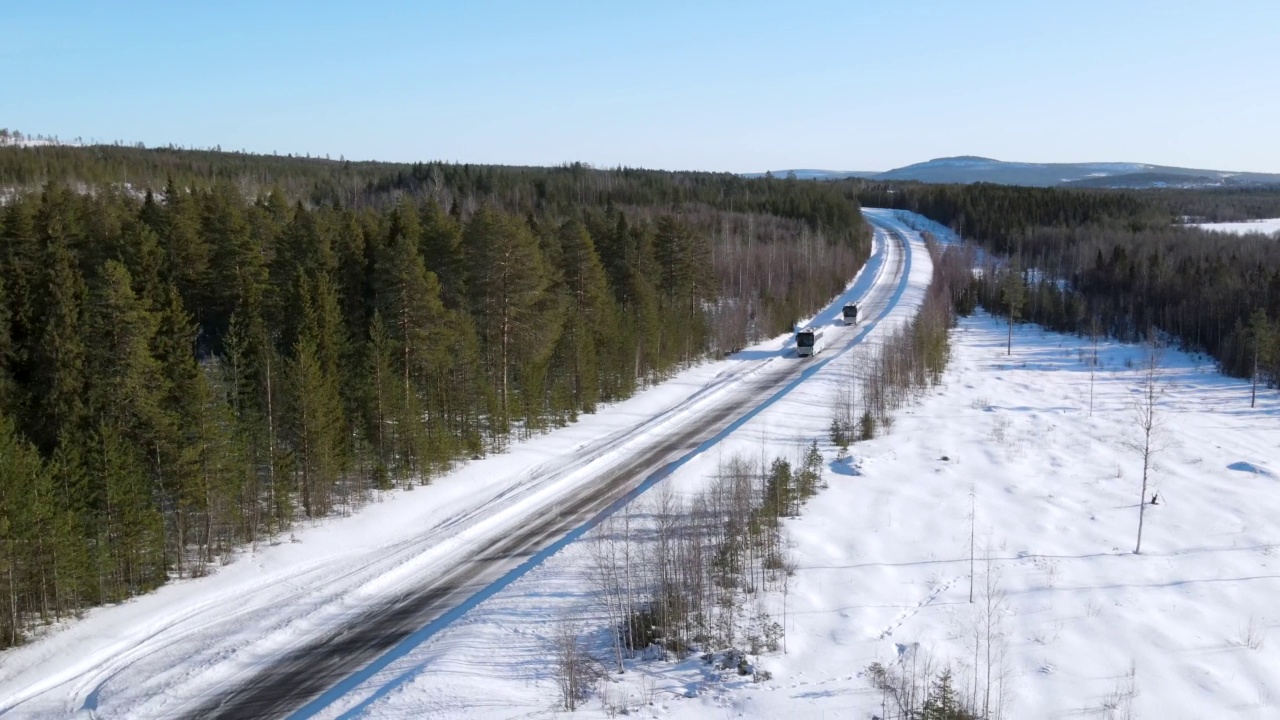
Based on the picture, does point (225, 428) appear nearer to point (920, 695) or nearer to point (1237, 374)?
point (920, 695)

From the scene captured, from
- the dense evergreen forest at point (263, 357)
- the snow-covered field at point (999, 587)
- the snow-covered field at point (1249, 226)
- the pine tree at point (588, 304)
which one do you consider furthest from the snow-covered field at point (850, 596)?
the snow-covered field at point (1249, 226)

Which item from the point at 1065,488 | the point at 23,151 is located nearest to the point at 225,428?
the point at 1065,488

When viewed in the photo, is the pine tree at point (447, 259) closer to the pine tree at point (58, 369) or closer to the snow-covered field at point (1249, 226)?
the pine tree at point (58, 369)

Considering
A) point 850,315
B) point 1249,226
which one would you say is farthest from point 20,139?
point 1249,226

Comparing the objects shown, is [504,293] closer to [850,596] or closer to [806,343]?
[850,596]

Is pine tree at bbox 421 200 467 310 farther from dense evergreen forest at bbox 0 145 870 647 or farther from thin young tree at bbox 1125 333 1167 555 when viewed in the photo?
thin young tree at bbox 1125 333 1167 555

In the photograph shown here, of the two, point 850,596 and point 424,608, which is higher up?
point 850,596

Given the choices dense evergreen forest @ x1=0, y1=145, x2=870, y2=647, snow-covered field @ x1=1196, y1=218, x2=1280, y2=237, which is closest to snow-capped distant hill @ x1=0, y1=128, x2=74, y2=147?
dense evergreen forest @ x1=0, y1=145, x2=870, y2=647

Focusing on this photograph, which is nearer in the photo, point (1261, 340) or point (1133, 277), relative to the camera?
point (1261, 340)
